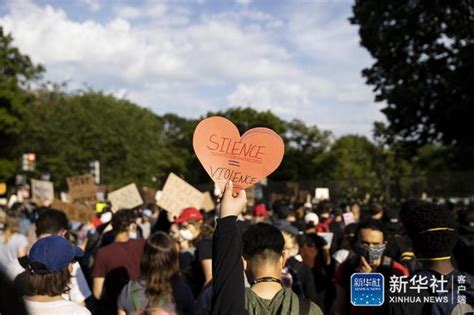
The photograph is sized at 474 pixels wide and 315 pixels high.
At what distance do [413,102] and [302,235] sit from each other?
2154cm

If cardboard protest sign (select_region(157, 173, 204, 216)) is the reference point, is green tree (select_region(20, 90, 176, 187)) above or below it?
above

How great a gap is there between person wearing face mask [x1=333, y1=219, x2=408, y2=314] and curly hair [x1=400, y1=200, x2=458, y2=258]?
1.02m

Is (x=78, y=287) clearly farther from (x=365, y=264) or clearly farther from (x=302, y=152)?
(x=302, y=152)

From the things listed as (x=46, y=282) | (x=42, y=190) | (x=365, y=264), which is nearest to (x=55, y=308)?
(x=46, y=282)

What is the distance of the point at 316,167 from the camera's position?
2638 inches

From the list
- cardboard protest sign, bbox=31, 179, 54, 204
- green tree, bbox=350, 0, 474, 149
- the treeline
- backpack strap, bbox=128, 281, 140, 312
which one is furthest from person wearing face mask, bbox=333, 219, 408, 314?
the treeline

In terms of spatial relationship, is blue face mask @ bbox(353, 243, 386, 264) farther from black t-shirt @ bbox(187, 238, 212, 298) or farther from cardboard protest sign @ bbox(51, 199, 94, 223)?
cardboard protest sign @ bbox(51, 199, 94, 223)

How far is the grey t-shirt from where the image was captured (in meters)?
4.46

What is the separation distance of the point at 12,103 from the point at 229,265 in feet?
148

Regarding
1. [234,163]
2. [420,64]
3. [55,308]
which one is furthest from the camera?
[420,64]

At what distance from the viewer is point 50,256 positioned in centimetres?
373

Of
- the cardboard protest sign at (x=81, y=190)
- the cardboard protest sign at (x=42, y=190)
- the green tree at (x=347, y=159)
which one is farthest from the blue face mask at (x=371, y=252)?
the green tree at (x=347, y=159)

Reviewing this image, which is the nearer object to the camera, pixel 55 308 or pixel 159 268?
pixel 55 308

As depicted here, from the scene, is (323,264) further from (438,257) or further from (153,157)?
(153,157)
